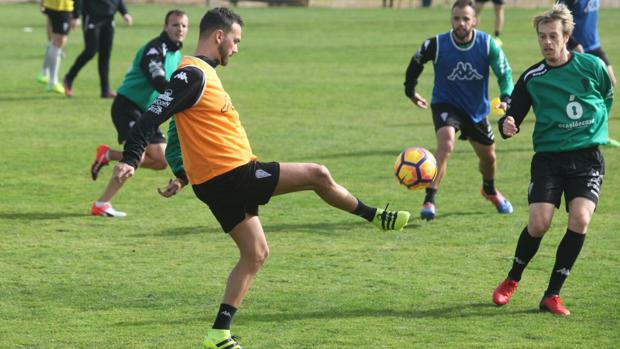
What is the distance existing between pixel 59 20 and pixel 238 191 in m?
14.8

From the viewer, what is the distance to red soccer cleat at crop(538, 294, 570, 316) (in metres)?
8.14

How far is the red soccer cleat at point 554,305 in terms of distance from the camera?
814 cm

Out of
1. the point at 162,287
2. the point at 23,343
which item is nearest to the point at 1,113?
the point at 162,287

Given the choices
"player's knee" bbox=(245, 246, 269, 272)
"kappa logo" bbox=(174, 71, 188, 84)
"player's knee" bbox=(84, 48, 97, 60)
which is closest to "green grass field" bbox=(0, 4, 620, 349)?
"player's knee" bbox=(245, 246, 269, 272)

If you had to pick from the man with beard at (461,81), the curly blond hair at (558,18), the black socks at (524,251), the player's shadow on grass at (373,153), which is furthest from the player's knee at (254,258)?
the player's shadow on grass at (373,153)

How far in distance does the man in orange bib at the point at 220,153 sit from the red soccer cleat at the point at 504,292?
6.12 ft

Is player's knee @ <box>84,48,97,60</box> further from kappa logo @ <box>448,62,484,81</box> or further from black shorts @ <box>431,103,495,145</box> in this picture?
kappa logo @ <box>448,62,484,81</box>

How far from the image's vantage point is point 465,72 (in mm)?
11648

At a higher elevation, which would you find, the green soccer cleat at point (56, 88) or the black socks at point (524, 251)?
the black socks at point (524, 251)

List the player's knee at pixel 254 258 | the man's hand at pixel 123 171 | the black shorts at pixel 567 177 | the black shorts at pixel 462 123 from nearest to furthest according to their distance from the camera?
the man's hand at pixel 123 171
the player's knee at pixel 254 258
the black shorts at pixel 567 177
the black shorts at pixel 462 123

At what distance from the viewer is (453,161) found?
50.0 feet

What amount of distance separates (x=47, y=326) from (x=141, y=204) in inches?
186

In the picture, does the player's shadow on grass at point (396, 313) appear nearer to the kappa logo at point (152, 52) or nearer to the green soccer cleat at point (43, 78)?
the kappa logo at point (152, 52)

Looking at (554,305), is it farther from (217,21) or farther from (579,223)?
(217,21)
